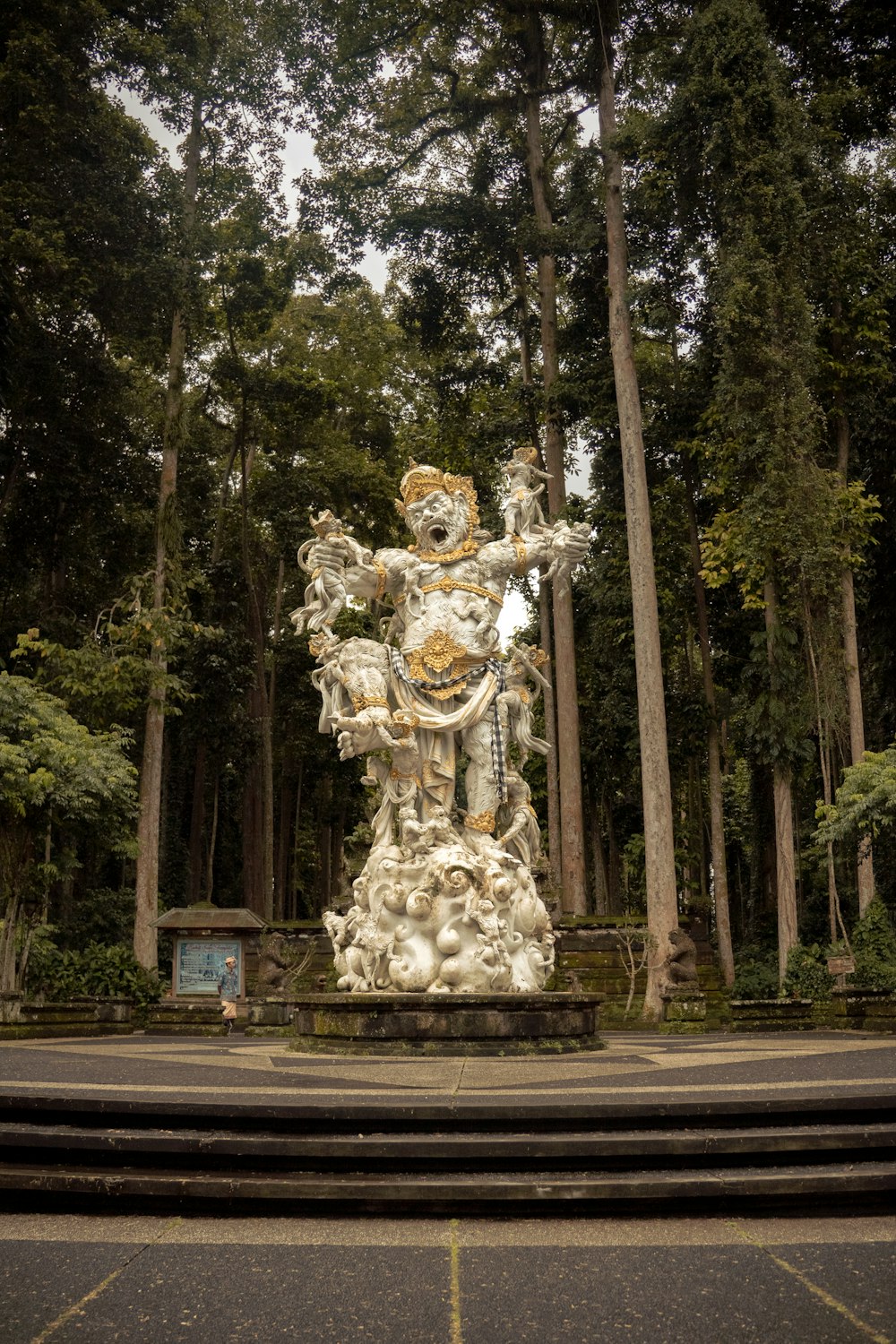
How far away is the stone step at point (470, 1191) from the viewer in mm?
3902

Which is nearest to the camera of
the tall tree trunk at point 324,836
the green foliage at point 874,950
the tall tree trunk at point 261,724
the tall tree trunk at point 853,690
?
the green foliage at point 874,950

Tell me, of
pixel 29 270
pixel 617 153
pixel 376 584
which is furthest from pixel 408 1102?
pixel 29 270

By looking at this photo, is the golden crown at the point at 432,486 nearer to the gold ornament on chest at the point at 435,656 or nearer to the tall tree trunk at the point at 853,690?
the gold ornament on chest at the point at 435,656

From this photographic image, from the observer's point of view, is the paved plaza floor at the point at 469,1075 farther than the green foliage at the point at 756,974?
No

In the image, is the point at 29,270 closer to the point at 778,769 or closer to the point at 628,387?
the point at 628,387

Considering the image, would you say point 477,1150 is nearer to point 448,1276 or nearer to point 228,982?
point 448,1276

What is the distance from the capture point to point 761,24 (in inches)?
658

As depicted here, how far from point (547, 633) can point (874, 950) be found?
30.5 ft

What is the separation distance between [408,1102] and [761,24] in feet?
55.1

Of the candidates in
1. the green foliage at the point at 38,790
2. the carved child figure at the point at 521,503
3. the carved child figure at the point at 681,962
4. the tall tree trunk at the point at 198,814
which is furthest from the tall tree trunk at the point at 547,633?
the tall tree trunk at the point at 198,814

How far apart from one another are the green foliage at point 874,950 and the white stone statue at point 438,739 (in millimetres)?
6696

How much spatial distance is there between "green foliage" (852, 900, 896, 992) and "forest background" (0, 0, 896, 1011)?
59 cm

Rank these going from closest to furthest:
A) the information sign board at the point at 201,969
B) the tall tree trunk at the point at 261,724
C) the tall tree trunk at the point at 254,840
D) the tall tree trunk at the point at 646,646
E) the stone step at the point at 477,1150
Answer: the stone step at the point at 477,1150
the tall tree trunk at the point at 646,646
the information sign board at the point at 201,969
the tall tree trunk at the point at 254,840
the tall tree trunk at the point at 261,724

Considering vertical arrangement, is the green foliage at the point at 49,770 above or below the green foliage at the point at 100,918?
above
